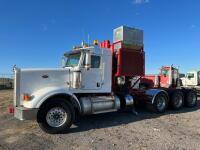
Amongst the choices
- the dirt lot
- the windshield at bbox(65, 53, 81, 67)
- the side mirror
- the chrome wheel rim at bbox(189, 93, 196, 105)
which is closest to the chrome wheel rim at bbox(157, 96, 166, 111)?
the dirt lot

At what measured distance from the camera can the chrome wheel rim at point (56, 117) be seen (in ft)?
25.8

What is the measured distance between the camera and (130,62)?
10742 mm

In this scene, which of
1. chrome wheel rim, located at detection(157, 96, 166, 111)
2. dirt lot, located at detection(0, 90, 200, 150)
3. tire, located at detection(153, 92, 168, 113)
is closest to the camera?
dirt lot, located at detection(0, 90, 200, 150)

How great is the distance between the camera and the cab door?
9.09m

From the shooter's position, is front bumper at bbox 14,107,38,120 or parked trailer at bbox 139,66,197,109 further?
parked trailer at bbox 139,66,197,109

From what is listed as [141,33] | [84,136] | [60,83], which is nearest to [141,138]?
[84,136]

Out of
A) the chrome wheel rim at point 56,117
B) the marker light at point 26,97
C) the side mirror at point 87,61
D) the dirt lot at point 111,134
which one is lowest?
the dirt lot at point 111,134

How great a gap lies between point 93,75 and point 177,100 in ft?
20.0

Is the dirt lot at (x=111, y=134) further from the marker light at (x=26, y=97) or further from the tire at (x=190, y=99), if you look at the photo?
the tire at (x=190, y=99)

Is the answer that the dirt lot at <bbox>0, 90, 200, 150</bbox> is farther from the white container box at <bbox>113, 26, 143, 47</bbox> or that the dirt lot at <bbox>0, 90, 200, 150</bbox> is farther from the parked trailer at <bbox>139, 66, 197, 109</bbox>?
the white container box at <bbox>113, 26, 143, 47</bbox>

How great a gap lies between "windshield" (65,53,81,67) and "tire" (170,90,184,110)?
6192 millimetres

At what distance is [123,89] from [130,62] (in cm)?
132

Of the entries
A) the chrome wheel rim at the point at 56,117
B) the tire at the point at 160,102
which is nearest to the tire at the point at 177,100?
the tire at the point at 160,102

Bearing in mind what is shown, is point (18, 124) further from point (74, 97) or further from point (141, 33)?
point (141, 33)
